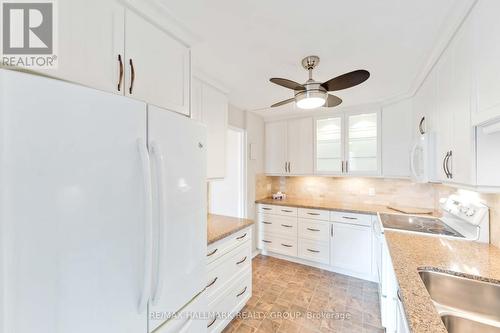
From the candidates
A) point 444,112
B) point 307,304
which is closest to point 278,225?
point 307,304

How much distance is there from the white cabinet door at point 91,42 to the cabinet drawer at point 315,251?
2992mm

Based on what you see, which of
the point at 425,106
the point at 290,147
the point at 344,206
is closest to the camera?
the point at 425,106

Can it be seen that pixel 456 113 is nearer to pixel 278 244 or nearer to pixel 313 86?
pixel 313 86

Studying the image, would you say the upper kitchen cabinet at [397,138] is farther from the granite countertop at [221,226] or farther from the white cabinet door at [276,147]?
the granite countertop at [221,226]

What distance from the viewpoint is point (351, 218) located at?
2.78 m

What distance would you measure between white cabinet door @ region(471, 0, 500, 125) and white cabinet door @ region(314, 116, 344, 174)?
2075 millimetres

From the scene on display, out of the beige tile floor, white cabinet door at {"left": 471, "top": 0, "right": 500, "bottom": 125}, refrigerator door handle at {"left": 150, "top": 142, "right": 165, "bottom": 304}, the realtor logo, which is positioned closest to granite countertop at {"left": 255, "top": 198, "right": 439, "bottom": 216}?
the beige tile floor

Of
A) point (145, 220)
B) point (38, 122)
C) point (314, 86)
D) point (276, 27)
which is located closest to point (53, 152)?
point (38, 122)

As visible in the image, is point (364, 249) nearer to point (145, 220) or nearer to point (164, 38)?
point (145, 220)

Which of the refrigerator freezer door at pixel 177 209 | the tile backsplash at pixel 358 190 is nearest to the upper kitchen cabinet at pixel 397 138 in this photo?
the tile backsplash at pixel 358 190

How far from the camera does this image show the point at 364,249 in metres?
2.71

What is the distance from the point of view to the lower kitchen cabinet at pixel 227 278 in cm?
168

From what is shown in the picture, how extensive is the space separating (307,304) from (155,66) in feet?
8.69

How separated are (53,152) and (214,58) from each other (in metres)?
1.49
